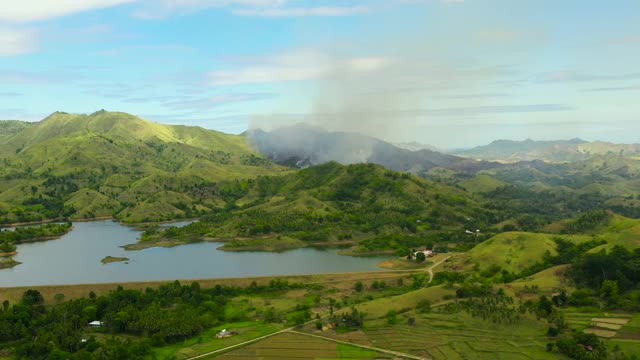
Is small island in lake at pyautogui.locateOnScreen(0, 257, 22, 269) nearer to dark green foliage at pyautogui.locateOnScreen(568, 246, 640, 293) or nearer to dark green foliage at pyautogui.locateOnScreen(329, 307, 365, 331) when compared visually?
dark green foliage at pyautogui.locateOnScreen(329, 307, 365, 331)

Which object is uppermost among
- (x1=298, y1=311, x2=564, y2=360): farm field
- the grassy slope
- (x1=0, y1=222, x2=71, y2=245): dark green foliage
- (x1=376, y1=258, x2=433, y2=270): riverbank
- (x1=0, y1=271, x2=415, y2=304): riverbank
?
(x1=0, y1=222, x2=71, y2=245): dark green foliage

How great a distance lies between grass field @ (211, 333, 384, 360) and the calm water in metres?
42.9

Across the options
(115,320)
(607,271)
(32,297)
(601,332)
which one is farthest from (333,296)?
(32,297)

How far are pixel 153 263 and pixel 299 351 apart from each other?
236 ft

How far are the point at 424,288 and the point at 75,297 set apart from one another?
67.3 metres

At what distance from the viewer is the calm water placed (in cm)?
12244

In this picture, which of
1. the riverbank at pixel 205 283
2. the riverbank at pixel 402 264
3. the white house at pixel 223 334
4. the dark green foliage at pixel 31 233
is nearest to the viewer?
the white house at pixel 223 334

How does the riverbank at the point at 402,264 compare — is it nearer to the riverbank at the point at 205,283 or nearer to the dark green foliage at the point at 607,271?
the riverbank at the point at 205,283

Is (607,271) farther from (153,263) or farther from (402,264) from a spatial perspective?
(153,263)

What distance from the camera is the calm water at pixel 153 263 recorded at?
12244 centimetres

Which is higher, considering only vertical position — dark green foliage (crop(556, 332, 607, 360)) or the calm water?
the calm water

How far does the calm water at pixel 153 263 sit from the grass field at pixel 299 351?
141ft

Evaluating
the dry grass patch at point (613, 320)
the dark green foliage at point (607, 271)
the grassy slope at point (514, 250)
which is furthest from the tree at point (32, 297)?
the dark green foliage at point (607, 271)

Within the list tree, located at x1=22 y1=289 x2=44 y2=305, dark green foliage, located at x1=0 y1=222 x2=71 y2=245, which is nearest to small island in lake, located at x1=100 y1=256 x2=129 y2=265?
tree, located at x1=22 y1=289 x2=44 y2=305
